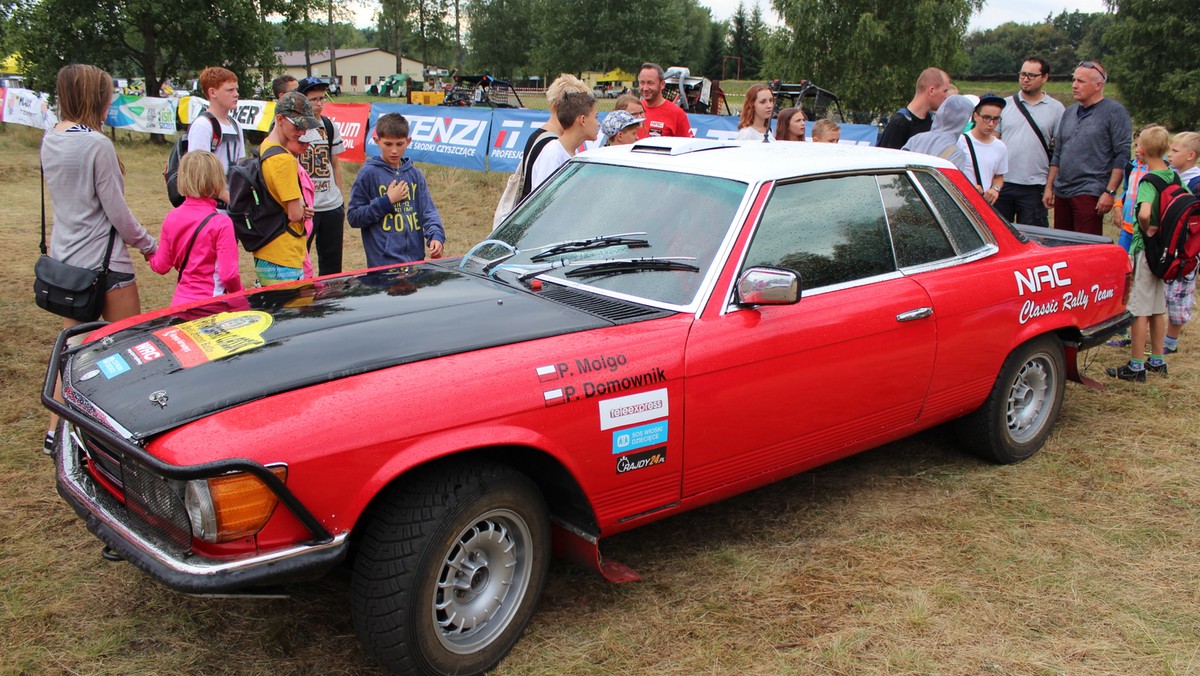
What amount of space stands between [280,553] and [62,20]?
27.2 meters

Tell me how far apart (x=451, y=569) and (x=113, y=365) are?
1.36 m

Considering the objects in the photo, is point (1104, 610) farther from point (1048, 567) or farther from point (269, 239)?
point (269, 239)

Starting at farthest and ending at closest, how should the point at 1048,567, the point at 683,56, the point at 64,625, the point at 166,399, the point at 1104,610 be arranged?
the point at 683,56
the point at 1048,567
the point at 1104,610
the point at 64,625
the point at 166,399

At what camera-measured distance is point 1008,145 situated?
24.1 feet

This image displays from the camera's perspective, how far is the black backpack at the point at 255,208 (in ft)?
16.3

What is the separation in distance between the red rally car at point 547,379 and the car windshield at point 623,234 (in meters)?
0.01

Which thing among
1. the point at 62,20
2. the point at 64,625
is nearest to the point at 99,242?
the point at 64,625

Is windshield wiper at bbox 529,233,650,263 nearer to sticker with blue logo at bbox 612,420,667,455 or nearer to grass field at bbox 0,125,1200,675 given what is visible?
grass field at bbox 0,125,1200,675

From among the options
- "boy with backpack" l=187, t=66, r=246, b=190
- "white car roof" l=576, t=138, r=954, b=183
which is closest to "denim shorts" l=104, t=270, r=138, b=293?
"boy with backpack" l=187, t=66, r=246, b=190

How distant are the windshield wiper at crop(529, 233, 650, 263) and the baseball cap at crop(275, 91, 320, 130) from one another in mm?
2144

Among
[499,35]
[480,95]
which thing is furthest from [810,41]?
[499,35]

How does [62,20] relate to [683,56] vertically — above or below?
below

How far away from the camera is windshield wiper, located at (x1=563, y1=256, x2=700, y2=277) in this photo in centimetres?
346

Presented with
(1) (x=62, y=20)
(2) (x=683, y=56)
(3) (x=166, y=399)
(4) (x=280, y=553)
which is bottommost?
(4) (x=280, y=553)
